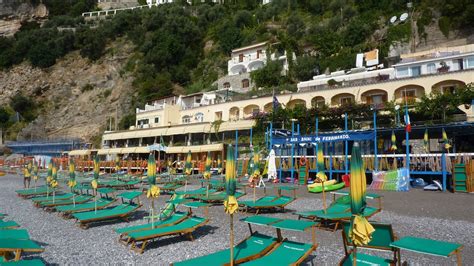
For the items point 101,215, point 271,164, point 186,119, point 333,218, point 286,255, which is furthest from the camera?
point 186,119

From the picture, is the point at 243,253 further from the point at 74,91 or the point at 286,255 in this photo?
the point at 74,91

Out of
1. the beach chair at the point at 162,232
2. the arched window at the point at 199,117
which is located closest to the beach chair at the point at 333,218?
the beach chair at the point at 162,232

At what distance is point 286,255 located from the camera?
19.3 ft

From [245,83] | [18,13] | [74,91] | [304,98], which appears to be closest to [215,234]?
[304,98]

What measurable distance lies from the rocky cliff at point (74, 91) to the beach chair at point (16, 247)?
5210cm

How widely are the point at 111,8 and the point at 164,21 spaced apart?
128 feet

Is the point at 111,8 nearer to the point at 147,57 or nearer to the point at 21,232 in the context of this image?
the point at 147,57

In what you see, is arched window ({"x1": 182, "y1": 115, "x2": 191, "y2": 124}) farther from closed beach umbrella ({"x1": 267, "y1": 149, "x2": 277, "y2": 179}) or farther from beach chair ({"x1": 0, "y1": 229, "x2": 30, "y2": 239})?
beach chair ({"x1": 0, "y1": 229, "x2": 30, "y2": 239})

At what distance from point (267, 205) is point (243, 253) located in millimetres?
5761

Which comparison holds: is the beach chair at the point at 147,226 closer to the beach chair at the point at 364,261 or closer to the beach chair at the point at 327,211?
the beach chair at the point at 327,211

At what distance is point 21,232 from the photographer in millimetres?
7199

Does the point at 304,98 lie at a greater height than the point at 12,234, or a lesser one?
greater

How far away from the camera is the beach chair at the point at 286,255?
556 cm

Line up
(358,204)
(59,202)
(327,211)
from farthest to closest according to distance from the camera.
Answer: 1. (59,202)
2. (327,211)
3. (358,204)
